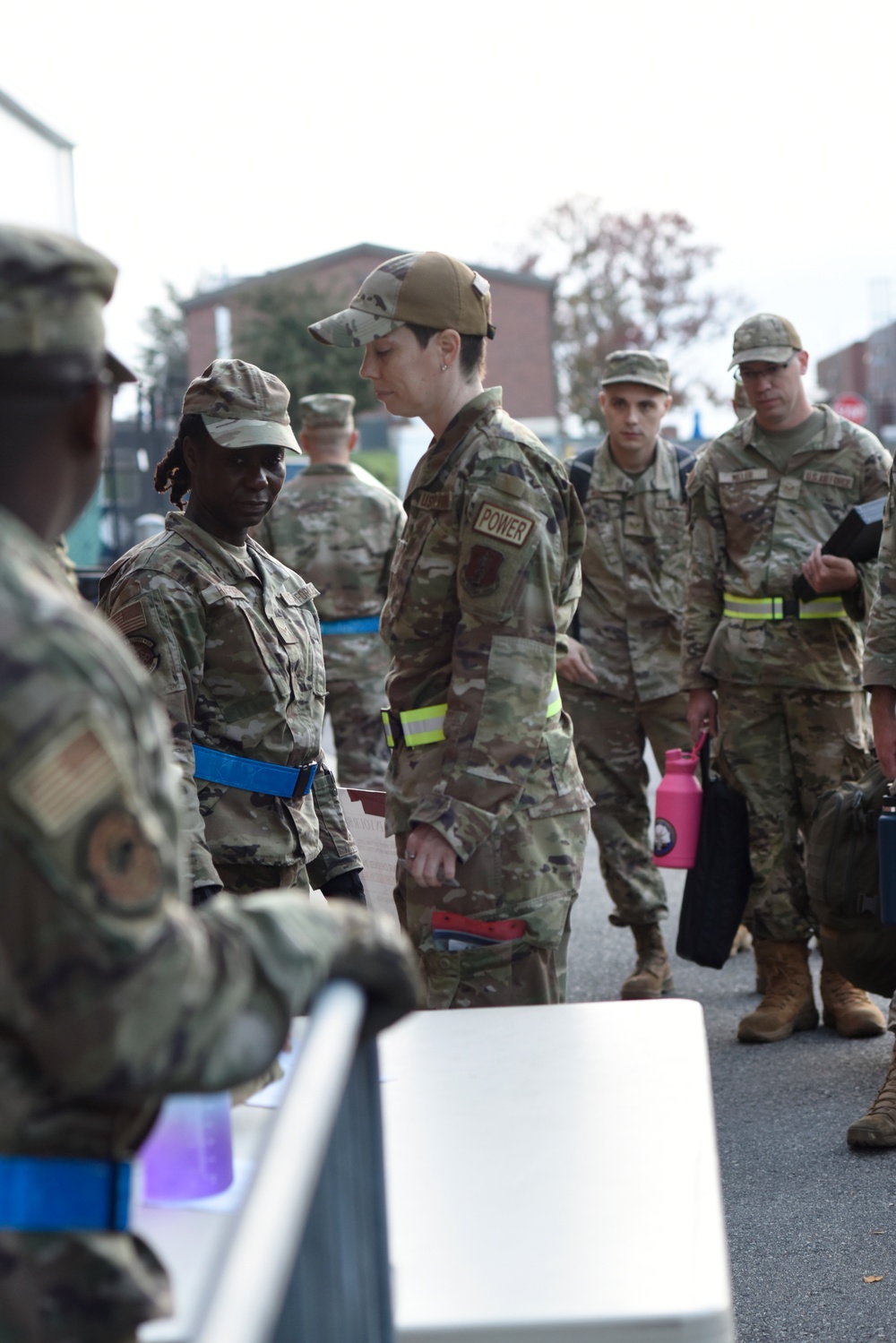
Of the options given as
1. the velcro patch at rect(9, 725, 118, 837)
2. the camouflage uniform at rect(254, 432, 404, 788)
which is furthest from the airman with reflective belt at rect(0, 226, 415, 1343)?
the camouflage uniform at rect(254, 432, 404, 788)

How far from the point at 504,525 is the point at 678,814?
8.14ft

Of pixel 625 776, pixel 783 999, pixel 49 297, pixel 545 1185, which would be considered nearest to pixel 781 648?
pixel 625 776

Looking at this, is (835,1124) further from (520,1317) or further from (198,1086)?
(198,1086)

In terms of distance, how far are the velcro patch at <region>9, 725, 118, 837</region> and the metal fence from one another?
0.25 meters

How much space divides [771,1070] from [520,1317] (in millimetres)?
3328

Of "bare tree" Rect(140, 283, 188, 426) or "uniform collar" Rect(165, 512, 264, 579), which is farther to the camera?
"bare tree" Rect(140, 283, 188, 426)

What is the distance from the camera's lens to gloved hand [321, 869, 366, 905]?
312 cm

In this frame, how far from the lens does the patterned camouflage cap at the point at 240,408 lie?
2.94 meters

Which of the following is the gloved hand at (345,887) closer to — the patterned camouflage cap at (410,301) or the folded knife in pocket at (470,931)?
the folded knife in pocket at (470,931)

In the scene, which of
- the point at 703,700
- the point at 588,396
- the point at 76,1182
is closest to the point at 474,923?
the point at 76,1182

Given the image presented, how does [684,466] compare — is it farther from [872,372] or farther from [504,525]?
[872,372]

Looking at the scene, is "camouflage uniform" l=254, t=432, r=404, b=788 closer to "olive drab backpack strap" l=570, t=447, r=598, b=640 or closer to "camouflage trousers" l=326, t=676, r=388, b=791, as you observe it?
"camouflage trousers" l=326, t=676, r=388, b=791

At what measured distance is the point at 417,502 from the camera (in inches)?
115

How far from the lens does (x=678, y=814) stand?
16.5 ft
